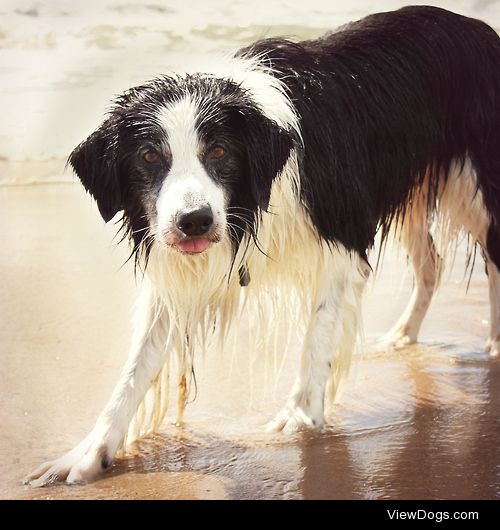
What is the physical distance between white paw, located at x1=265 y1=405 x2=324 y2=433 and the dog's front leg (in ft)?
1.50

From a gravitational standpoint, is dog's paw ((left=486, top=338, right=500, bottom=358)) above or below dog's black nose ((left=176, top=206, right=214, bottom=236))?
below

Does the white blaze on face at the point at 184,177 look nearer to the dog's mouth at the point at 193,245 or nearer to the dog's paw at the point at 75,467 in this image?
the dog's mouth at the point at 193,245

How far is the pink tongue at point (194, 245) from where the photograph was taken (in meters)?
2.77

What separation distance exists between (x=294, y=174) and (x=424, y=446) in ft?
3.29

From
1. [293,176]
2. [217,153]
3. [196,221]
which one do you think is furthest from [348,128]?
[196,221]

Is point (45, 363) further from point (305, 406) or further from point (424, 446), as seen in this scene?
point (424, 446)

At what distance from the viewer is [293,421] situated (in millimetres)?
3197

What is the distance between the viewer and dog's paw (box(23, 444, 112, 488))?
112 inches

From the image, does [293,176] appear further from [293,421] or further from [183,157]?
[293,421]

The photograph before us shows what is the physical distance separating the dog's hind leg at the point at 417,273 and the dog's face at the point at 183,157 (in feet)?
4.78

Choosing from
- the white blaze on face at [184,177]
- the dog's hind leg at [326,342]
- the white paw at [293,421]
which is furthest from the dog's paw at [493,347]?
the white blaze on face at [184,177]

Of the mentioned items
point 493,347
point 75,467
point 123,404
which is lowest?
point 493,347

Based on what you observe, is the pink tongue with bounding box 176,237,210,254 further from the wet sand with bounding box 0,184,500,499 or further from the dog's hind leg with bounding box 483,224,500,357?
the dog's hind leg with bounding box 483,224,500,357

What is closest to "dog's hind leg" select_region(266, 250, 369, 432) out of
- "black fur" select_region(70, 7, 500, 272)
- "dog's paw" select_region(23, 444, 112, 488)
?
"black fur" select_region(70, 7, 500, 272)
